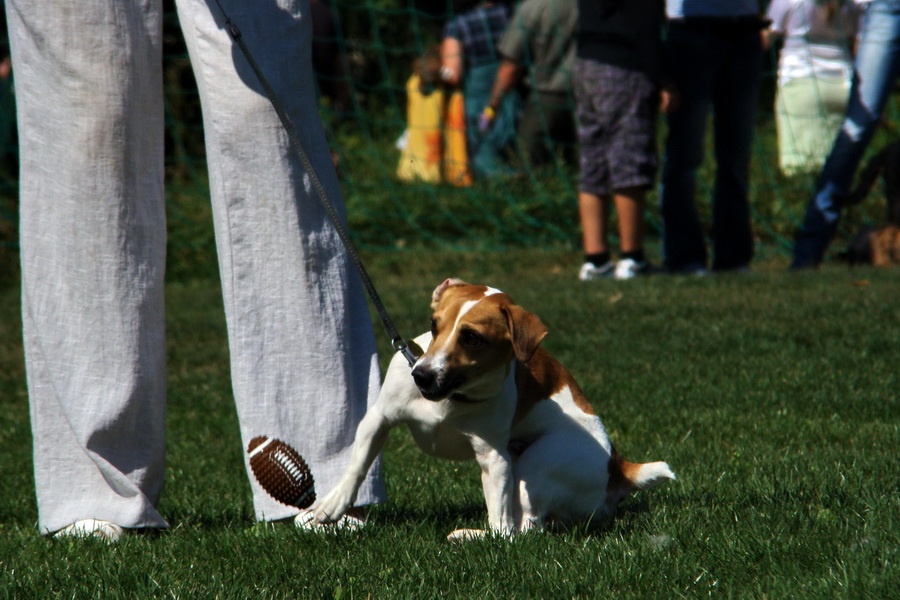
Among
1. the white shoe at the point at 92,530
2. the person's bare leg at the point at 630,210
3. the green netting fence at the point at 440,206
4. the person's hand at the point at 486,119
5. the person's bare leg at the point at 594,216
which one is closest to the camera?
the white shoe at the point at 92,530

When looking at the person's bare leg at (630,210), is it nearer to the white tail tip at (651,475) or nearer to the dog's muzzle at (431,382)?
the white tail tip at (651,475)

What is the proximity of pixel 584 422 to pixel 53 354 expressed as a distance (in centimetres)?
133

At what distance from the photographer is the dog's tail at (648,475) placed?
3016 millimetres

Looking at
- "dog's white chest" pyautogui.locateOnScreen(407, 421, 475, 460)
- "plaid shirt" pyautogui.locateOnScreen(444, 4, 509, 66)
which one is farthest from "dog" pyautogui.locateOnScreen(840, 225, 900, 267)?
"dog's white chest" pyautogui.locateOnScreen(407, 421, 475, 460)

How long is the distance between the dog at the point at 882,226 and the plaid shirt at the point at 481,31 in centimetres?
449

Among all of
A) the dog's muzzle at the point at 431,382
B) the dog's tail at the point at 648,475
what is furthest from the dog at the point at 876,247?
the dog's muzzle at the point at 431,382

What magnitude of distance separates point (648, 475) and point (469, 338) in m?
0.69

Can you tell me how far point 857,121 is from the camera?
7562 millimetres

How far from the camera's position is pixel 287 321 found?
2871mm

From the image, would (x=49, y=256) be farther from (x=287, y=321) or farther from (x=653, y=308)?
(x=653, y=308)

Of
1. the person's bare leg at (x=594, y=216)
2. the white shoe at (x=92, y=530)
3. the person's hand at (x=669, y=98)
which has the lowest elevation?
the person's bare leg at (x=594, y=216)

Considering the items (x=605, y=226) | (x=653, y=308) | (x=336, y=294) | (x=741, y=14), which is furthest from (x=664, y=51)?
(x=336, y=294)

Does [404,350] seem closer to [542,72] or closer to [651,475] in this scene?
[651,475]

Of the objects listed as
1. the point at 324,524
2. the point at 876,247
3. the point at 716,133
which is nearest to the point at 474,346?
the point at 324,524
